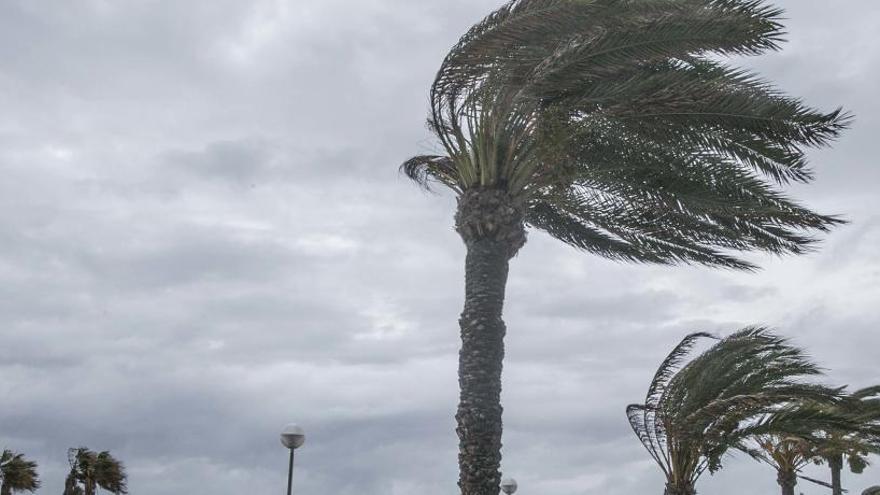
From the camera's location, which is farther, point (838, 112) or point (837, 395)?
point (837, 395)

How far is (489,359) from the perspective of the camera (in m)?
16.0

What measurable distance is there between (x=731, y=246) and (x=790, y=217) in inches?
100

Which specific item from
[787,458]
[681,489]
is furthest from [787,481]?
[681,489]

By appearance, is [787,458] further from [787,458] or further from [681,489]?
[681,489]

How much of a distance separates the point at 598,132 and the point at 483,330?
3746 mm

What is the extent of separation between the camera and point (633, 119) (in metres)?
15.9

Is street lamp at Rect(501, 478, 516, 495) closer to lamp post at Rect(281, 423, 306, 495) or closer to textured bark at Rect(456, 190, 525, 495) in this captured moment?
lamp post at Rect(281, 423, 306, 495)

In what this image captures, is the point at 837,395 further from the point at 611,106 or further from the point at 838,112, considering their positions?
the point at 611,106

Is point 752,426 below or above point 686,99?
below

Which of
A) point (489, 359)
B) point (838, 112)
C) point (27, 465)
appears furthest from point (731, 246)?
point (27, 465)

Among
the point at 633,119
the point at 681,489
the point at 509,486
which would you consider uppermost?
the point at 633,119

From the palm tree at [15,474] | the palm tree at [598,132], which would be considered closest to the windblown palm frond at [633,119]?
the palm tree at [598,132]

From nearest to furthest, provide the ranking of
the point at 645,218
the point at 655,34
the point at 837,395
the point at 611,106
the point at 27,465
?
1. the point at 655,34
2. the point at 611,106
3. the point at 837,395
4. the point at 645,218
5. the point at 27,465

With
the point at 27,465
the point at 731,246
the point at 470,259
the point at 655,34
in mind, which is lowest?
the point at 27,465
